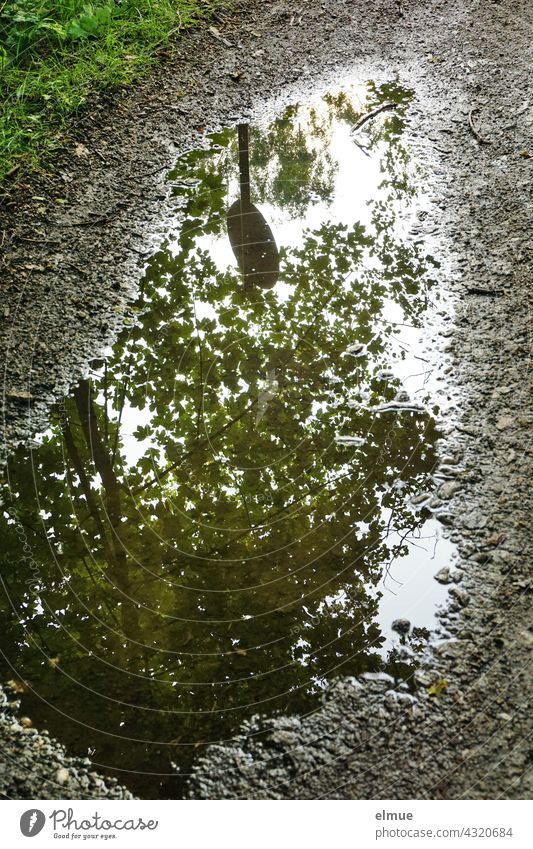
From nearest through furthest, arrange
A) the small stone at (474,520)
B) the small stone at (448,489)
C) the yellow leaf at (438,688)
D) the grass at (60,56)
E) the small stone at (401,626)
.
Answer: the yellow leaf at (438,688)
the small stone at (401,626)
the small stone at (474,520)
the small stone at (448,489)
the grass at (60,56)

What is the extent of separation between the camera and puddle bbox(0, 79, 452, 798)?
2.28m

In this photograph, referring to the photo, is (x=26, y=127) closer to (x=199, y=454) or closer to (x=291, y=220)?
(x=291, y=220)

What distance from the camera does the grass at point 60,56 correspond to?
14.1 ft

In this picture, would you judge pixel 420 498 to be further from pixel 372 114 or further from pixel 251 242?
pixel 372 114

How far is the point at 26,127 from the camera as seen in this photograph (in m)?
4.31

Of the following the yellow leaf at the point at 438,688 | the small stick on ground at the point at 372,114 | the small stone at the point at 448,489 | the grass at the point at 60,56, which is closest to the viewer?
the yellow leaf at the point at 438,688

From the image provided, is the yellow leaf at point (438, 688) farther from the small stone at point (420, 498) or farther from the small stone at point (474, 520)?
the small stone at point (420, 498)

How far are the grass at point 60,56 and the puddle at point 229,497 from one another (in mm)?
1057

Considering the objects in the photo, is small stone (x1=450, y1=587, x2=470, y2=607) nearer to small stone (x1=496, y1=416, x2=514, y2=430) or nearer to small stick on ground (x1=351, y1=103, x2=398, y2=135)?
small stone (x1=496, y1=416, x2=514, y2=430)

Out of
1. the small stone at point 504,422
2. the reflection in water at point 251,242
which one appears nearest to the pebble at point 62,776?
the small stone at point 504,422

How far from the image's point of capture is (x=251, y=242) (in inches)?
149

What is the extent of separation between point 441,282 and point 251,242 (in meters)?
0.94

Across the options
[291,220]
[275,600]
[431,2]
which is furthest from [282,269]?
[431,2]

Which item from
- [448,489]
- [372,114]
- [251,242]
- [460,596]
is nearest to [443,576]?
[460,596]
